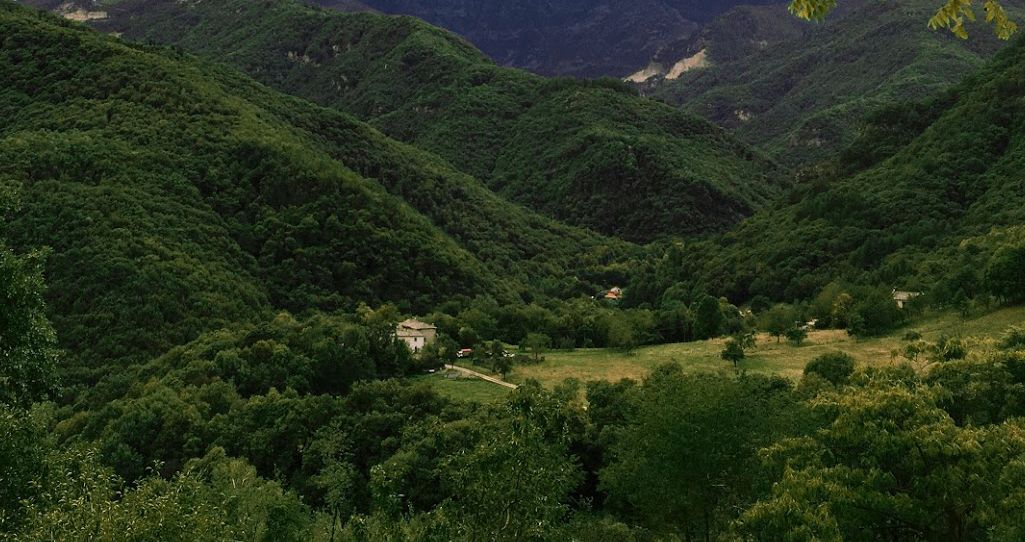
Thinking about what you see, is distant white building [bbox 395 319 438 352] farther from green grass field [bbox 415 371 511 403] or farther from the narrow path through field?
green grass field [bbox 415 371 511 403]

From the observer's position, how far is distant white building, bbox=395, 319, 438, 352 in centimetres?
6750

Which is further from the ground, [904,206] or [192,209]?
[192,209]

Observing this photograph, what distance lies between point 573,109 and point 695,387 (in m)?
172

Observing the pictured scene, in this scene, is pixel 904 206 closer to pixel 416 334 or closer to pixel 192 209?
pixel 416 334

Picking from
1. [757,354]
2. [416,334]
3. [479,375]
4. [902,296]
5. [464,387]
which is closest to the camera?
[464,387]

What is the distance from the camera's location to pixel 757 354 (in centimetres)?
5484

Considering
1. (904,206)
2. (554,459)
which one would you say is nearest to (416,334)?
(904,206)

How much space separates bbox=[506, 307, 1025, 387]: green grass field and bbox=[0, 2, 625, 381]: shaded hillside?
33.0 meters

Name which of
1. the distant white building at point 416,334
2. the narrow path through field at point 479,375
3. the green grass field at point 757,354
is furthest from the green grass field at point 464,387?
the distant white building at point 416,334

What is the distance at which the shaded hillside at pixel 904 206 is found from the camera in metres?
73.2

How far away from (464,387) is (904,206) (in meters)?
57.8

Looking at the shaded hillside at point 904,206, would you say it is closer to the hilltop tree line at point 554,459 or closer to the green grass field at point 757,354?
the green grass field at point 757,354

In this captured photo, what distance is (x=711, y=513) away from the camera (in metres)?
25.1

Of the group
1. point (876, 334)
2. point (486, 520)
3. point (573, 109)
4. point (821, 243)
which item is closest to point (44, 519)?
point (486, 520)
